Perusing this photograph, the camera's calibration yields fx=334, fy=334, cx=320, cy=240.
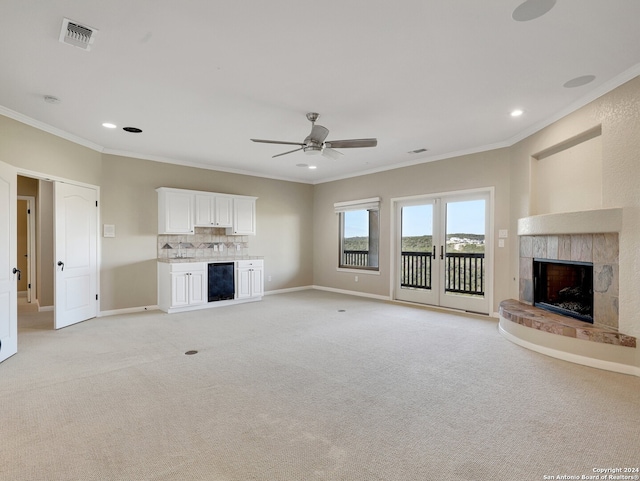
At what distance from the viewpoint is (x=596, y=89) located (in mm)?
3434

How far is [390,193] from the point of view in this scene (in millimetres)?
6895

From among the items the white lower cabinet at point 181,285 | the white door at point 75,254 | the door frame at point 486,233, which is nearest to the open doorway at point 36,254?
the white door at point 75,254

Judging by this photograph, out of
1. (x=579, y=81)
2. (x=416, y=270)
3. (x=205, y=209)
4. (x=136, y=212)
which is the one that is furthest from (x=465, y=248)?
(x=136, y=212)

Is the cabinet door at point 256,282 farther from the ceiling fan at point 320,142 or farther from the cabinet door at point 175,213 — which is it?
the ceiling fan at point 320,142

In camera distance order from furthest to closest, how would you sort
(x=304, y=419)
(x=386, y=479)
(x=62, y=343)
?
1. (x=62, y=343)
2. (x=304, y=419)
3. (x=386, y=479)

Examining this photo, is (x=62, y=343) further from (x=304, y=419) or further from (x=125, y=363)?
(x=304, y=419)

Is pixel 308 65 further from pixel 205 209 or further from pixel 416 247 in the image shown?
pixel 416 247

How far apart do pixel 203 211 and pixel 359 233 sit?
134 inches

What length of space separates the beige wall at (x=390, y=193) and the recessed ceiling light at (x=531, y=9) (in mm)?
3359

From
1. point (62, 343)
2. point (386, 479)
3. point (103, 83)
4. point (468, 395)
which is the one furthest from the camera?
point (62, 343)

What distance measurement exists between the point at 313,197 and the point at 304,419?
671 centimetres

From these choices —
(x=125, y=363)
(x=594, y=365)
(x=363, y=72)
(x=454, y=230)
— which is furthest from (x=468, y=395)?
(x=454, y=230)

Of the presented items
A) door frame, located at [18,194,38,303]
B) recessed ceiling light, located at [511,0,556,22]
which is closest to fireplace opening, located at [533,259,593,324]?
recessed ceiling light, located at [511,0,556,22]

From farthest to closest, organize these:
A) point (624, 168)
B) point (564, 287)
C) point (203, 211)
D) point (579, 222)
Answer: point (203, 211)
point (564, 287)
point (579, 222)
point (624, 168)
